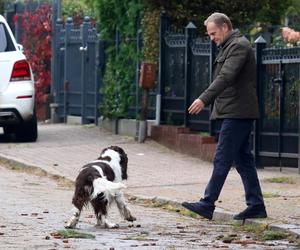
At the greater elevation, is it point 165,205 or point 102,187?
point 102,187

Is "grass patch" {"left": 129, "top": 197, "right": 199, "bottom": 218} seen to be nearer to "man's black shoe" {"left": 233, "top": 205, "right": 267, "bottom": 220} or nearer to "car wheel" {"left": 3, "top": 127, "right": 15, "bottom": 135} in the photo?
"man's black shoe" {"left": 233, "top": 205, "right": 267, "bottom": 220}

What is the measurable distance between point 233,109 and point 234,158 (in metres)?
0.48

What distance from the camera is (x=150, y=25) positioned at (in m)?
19.2

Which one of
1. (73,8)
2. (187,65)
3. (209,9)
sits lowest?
(187,65)

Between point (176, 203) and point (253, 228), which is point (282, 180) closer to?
point (176, 203)

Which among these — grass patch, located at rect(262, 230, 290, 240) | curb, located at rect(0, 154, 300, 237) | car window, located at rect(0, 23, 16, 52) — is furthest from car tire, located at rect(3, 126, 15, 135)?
grass patch, located at rect(262, 230, 290, 240)

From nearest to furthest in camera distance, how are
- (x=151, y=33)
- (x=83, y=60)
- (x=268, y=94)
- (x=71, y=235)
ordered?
(x=71, y=235), (x=268, y=94), (x=151, y=33), (x=83, y=60)

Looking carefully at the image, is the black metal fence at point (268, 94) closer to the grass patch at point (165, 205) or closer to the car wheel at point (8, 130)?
the grass patch at point (165, 205)

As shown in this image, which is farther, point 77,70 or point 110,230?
point 77,70

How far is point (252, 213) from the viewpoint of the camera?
37.9 feet

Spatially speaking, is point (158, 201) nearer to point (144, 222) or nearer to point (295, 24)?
point (144, 222)

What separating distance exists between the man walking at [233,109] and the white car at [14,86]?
7858 millimetres

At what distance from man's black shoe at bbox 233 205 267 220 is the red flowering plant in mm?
13616

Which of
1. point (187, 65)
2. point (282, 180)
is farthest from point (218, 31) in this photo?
point (187, 65)
